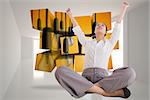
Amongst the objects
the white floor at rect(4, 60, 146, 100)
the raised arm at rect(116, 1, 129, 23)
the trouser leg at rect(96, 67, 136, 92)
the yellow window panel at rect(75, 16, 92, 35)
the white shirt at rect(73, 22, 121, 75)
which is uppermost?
the raised arm at rect(116, 1, 129, 23)

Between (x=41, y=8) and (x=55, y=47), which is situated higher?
(x=41, y=8)

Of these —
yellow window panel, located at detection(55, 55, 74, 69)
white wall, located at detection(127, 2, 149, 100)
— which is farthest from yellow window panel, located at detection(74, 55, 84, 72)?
white wall, located at detection(127, 2, 149, 100)

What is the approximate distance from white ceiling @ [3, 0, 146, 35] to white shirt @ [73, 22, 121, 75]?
0.15 metres

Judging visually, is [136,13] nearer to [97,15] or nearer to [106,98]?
[97,15]

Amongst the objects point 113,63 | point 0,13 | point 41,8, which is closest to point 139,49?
point 113,63

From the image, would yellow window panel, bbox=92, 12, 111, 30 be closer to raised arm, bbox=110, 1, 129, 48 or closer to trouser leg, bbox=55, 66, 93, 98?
raised arm, bbox=110, 1, 129, 48

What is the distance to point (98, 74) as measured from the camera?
41.7 inches

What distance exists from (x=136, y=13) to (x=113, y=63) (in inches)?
10.6

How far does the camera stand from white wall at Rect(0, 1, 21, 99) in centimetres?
122

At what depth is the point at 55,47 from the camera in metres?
1.19

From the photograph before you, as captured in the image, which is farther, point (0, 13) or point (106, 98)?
point (0, 13)

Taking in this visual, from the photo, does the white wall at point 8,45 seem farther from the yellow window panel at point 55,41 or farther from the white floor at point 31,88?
the yellow window panel at point 55,41

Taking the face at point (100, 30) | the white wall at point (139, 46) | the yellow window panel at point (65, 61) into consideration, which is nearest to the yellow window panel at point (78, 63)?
the yellow window panel at point (65, 61)

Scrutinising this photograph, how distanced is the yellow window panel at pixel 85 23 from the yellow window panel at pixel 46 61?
164 millimetres
